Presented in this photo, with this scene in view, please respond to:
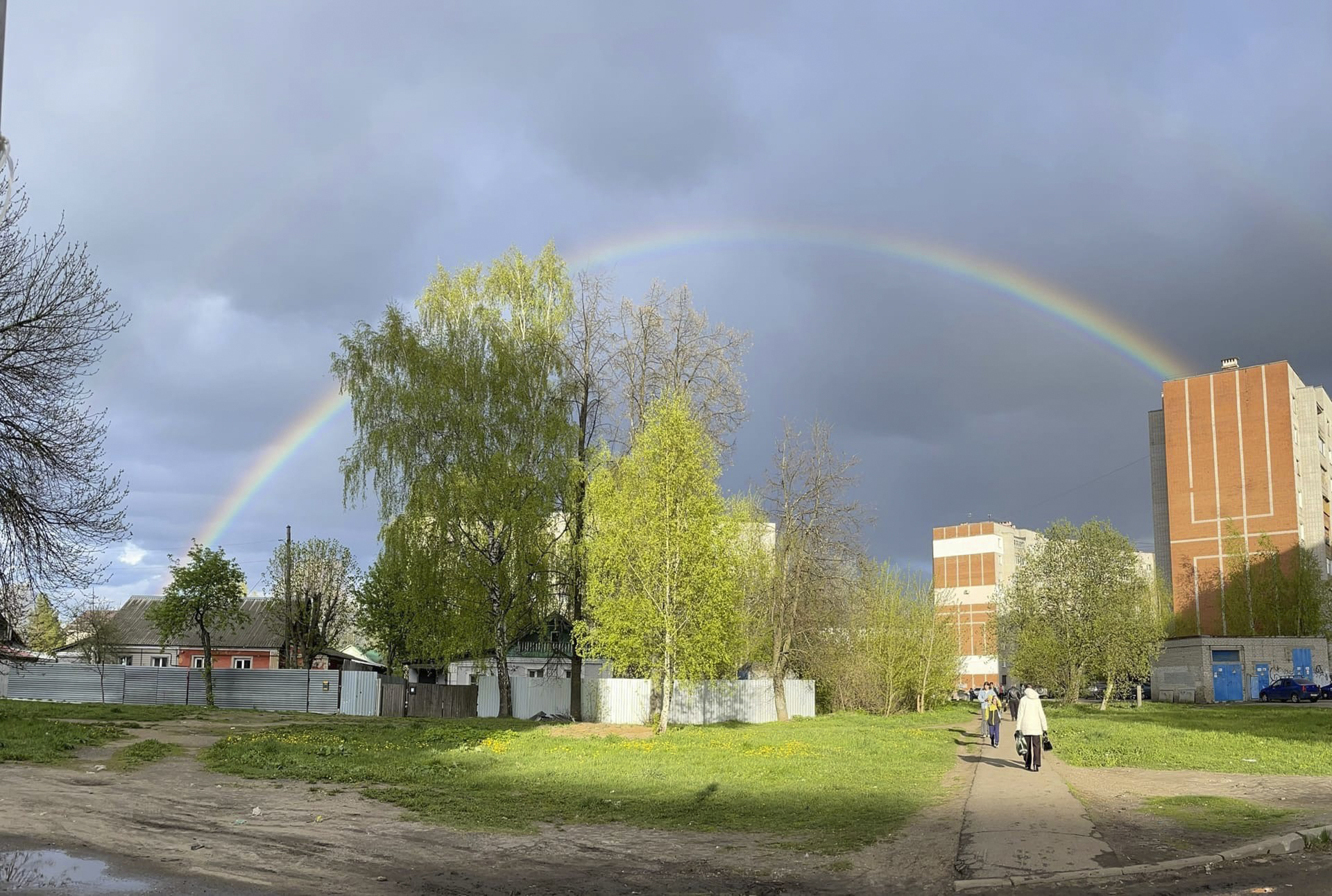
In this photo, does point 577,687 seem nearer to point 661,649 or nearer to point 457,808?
point 661,649

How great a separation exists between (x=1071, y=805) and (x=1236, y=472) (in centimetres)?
9761

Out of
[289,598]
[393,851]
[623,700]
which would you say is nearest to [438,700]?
[623,700]

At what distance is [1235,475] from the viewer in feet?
326

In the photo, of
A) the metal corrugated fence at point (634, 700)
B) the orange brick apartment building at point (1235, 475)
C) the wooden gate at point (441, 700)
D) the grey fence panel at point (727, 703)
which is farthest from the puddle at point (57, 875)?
the orange brick apartment building at point (1235, 475)

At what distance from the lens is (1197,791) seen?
17.1m

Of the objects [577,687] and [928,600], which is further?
[928,600]

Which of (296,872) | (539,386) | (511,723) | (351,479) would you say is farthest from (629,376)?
(296,872)

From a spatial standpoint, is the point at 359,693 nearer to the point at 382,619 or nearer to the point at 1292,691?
the point at 382,619

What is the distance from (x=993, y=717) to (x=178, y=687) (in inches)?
1582

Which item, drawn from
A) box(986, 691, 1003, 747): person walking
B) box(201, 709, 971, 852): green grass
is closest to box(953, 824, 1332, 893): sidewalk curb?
box(201, 709, 971, 852): green grass

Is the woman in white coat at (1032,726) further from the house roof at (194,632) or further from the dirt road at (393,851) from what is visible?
the house roof at (194,632)

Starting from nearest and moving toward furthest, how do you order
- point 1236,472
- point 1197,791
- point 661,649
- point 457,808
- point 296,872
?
point 296,872, point 457,808, point 1197,791, point 661,649, point 1236,472

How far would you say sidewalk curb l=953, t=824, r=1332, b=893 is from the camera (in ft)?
33.7

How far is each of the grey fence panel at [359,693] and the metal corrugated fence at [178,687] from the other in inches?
14.7
